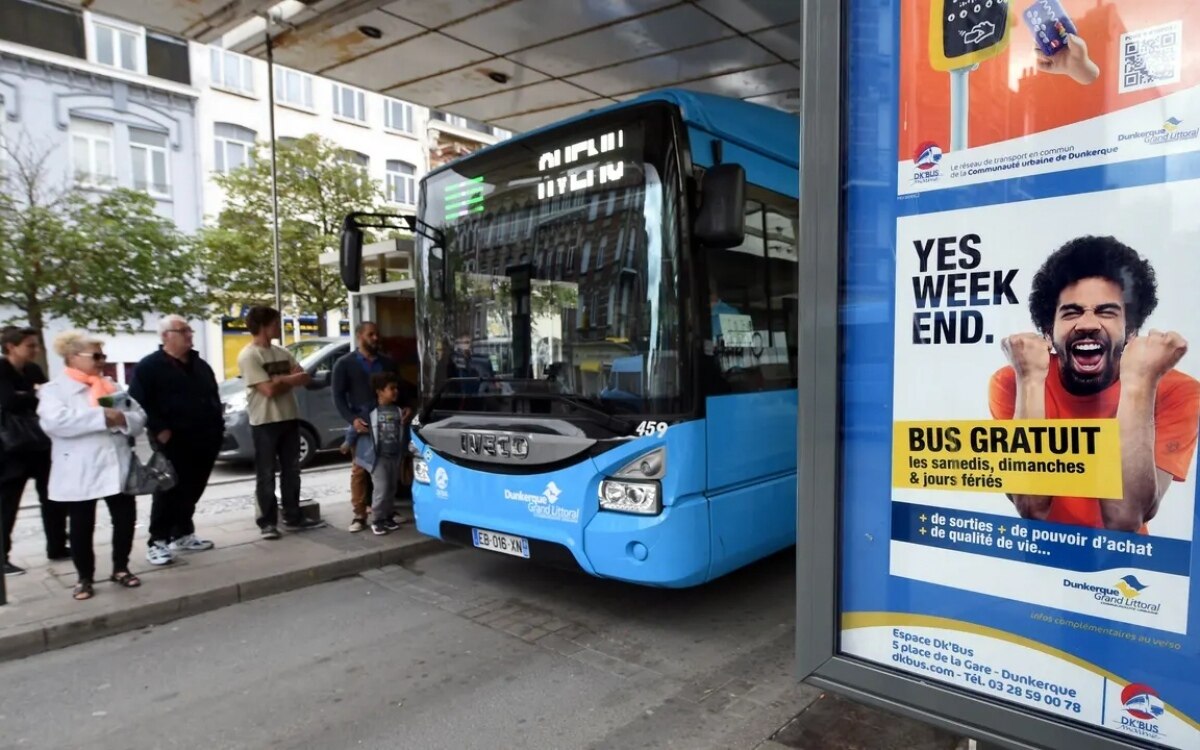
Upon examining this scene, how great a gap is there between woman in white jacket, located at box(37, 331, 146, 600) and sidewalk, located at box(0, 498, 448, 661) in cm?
31

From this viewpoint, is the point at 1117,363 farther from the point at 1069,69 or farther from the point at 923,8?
the point at 923,8

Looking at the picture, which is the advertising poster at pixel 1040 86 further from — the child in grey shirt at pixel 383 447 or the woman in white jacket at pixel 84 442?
the child in grey shirt at pixel 383 447

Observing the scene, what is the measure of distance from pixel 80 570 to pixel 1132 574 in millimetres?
5786

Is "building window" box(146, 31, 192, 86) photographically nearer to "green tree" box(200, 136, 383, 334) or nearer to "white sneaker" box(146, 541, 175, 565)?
"green tree" box(200, 136, 383, 334)

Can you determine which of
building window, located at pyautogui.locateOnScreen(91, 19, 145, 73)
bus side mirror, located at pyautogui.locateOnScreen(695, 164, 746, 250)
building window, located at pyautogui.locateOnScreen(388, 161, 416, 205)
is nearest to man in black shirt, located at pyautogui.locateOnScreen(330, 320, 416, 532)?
bus side mirror, located at pyautogui.locateOnScreen(695, 164, 746, 250)

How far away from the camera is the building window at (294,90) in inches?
1073

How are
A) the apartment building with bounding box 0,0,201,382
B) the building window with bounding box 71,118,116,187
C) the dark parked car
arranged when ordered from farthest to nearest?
the building window with bounding box 71,118,116,187, the apartment building with bounding box 0,0,201,382, the dark parked car

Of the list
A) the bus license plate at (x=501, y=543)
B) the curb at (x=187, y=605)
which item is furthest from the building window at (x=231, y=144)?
the bus license plate at (x=501, y=543)

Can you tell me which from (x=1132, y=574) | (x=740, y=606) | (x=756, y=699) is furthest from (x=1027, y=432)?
(x=740, y=606)

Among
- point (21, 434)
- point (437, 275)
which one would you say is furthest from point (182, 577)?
point (437, 275)

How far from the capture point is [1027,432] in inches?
69.6

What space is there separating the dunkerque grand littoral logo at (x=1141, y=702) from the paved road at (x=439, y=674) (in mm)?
1782

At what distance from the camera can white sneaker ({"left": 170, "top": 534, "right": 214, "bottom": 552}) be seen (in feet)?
19.5

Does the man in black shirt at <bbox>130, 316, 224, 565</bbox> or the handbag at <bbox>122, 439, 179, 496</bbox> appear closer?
the handbag at <bbox>122, 439, 179, 496</bbox>
